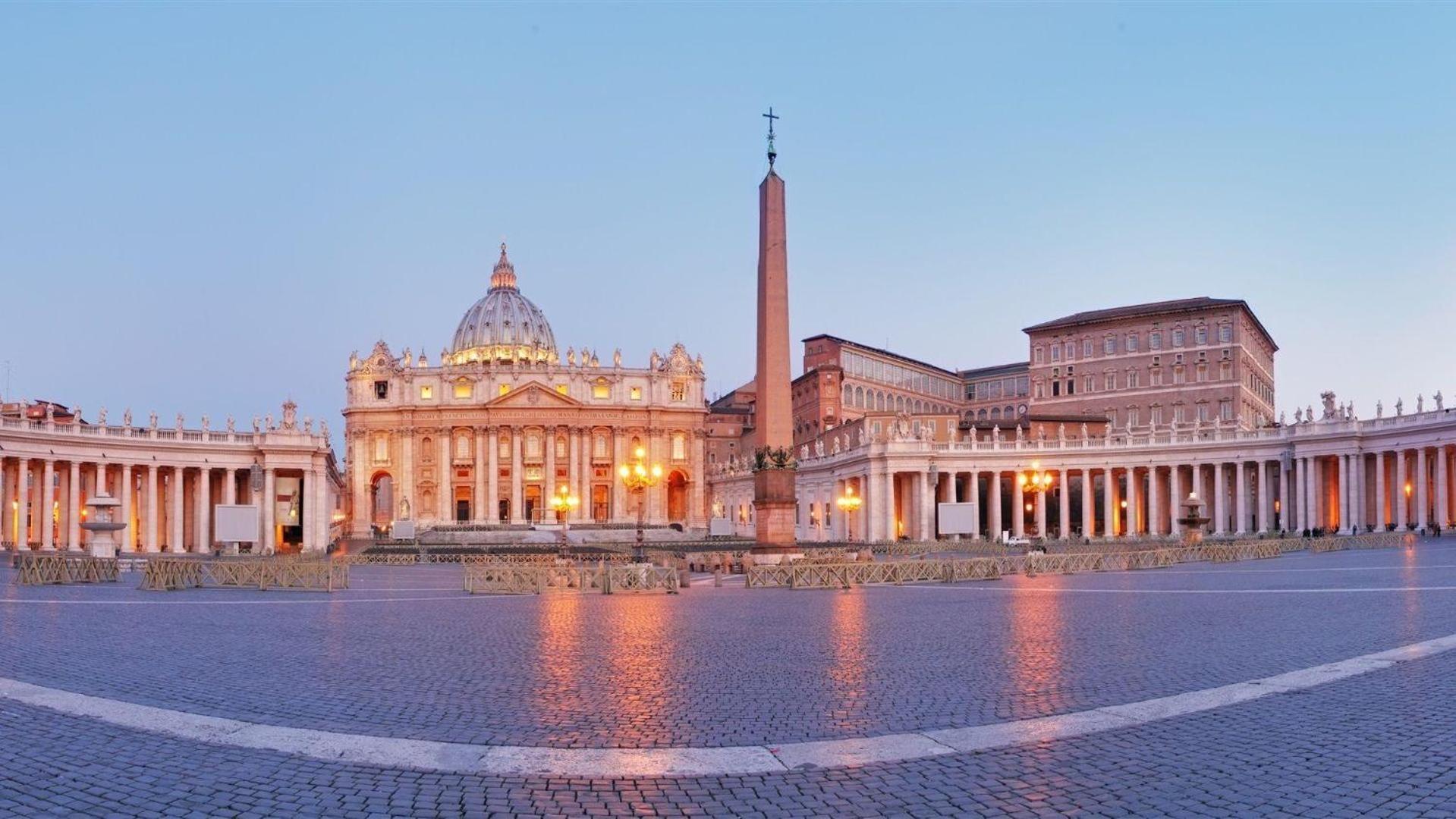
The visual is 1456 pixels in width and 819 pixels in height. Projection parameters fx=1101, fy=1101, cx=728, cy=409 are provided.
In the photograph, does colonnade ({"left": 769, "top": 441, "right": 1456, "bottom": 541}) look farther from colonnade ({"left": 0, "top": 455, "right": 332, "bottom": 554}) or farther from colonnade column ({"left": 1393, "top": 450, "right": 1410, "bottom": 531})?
colonnade ({"left": 0, "top": 455, "right": 332, "bottom": 554})

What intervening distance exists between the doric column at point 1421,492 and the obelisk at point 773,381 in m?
45.1

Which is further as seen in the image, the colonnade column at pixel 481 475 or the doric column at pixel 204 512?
the colonnade column at pixel 481 475

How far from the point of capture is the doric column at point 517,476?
374ft

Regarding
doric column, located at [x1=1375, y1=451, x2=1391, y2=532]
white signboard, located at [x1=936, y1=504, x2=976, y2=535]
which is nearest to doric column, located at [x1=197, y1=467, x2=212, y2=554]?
white signboard, located at [x1=936, y1=504, x2=976, y2=535]

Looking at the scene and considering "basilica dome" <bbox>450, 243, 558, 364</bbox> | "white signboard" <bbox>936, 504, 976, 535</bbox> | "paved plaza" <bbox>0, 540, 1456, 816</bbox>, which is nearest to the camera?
"paved plaza" <bbox>0, 540, 1456, 816</bbox>

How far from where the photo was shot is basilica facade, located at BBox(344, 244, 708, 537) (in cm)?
11400

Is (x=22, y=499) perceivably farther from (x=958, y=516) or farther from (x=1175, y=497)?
(x=1175, y=497)

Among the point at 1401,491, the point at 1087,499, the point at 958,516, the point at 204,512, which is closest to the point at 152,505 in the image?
the point at 204,512

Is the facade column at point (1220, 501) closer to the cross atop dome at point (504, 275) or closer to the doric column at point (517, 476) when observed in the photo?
the doric column at point (517, 476)

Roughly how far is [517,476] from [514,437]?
410cm

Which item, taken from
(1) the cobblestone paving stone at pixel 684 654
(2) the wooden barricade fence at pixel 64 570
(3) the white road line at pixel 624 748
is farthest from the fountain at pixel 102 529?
(3) the white road line at pixel 624 748

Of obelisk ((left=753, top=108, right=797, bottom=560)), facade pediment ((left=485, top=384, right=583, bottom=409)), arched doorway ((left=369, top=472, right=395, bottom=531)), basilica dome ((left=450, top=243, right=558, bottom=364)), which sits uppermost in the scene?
basilica dome ((left=450, top=243, right=558, bottom=364))

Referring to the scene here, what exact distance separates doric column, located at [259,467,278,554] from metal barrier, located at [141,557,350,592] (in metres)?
50.3

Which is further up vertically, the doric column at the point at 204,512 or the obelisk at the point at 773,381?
the obelisk at the point at 773,381
